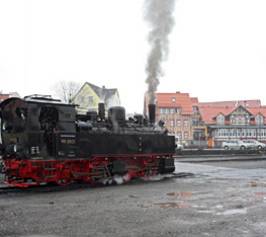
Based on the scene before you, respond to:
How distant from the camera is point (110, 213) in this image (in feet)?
32.8

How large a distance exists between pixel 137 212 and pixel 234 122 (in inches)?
3221

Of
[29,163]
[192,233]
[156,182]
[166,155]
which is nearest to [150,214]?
[192,233]

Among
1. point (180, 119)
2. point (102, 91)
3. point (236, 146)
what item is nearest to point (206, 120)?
point (180, 119)

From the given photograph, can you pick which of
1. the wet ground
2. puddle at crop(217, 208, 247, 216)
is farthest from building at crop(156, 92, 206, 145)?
puddle at crop(217, 208, 247, 216)

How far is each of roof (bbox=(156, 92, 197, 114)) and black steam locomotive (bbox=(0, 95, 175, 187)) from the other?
7029 cm

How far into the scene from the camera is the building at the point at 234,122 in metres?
87.2

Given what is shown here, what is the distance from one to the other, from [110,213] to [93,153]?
605 cm

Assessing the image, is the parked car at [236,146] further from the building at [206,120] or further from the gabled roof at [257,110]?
the gabled roof at [257,110]

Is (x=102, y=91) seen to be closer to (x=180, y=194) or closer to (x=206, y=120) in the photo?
(x=206, y=120)

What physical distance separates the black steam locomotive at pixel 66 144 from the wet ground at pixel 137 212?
894mm

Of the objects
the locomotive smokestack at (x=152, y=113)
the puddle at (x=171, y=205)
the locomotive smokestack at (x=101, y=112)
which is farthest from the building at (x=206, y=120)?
the puddle at (x=171, y=205)

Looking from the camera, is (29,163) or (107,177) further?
(107,177)

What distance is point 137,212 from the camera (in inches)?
398

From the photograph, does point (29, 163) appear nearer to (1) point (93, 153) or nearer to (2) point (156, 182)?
(1) point (93, 153)
